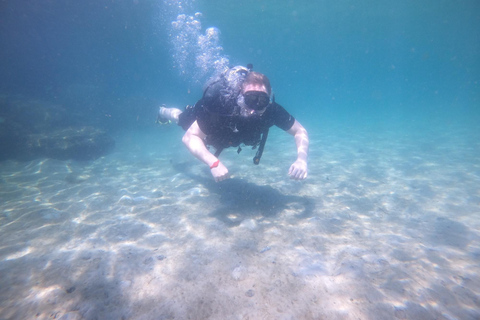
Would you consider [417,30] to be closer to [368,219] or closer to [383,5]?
[383,5]

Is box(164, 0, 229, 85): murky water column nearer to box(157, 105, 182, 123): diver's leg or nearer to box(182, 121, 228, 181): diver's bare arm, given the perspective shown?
box(157, 105, 182, 123): diver's leg

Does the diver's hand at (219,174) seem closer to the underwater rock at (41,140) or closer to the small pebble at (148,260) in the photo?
the small pebble at (148,260)

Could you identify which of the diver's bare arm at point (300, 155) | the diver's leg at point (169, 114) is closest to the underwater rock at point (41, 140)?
the diver's leg at point (169, 114)

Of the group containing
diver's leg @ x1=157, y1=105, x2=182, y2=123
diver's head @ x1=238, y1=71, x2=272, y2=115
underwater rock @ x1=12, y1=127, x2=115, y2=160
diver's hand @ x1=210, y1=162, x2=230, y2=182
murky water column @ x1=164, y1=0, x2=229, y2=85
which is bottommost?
underwater rock @ x1=12, y1=127, x2=115, y2=160

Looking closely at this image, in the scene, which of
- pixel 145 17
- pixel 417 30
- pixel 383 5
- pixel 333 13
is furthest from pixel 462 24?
pixel 145 17

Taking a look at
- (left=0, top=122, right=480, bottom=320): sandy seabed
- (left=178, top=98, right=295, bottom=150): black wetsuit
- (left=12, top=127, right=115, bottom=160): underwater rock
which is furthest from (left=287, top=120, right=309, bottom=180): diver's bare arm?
(left=12, top=127, right=115, bottom=160): underwater rock

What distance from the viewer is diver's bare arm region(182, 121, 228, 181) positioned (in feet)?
12.1

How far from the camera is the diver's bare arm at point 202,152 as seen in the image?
3691 millimetres

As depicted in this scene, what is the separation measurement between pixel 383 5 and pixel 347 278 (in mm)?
49205

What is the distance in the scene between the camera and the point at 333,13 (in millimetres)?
41438

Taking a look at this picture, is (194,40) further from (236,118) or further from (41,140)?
(236,118)

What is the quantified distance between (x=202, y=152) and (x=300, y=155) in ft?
6.55

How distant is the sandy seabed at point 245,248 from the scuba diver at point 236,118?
1270 millimetres

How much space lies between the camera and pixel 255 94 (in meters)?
4.08
